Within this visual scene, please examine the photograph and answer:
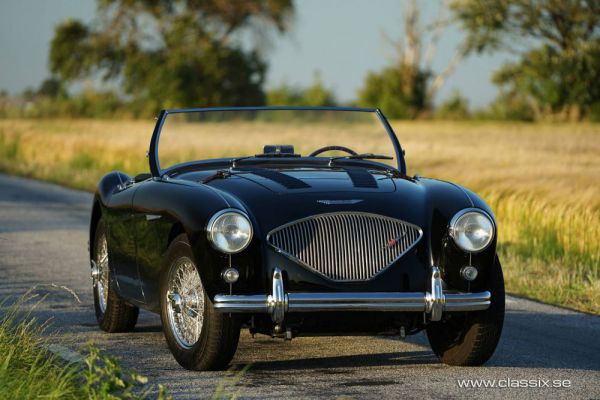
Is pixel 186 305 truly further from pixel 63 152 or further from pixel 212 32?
pixel 212 32

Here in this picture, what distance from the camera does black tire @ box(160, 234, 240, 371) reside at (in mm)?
6492

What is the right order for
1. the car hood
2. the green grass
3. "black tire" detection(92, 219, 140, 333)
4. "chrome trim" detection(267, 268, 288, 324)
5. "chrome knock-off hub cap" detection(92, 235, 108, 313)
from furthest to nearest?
"chrome knock-off hub cap" detection(92, 235, 108, 313) < "black tire" detection(92, 219, 140, 333) < the car hood < "chrome trim" detection(267, 268, 288, 324) < the green grass

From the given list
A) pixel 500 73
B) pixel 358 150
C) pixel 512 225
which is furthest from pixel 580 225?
pixel 500 73

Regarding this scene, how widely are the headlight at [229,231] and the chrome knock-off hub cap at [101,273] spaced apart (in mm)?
2011

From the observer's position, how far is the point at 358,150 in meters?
8.38

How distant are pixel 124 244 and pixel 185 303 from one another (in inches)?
43.4

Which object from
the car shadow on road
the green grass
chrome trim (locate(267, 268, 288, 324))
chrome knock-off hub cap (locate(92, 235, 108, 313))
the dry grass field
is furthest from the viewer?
the dry grass field

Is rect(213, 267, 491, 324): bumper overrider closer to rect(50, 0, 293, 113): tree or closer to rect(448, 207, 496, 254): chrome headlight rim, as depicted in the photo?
rect(448, 207, 496, 254): chrome headlight rim

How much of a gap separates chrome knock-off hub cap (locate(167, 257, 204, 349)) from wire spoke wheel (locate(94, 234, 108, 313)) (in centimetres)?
156

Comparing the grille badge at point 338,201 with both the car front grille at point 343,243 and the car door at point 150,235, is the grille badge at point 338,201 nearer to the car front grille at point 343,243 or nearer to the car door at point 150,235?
the car front grille at point 343,243

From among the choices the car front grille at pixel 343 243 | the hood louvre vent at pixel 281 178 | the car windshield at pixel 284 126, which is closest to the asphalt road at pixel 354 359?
the car front grille at pixel 343 243

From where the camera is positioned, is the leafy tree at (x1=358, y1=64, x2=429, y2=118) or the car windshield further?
the leafy tree at (x1=358, y1=64, x2=429, y2=118)

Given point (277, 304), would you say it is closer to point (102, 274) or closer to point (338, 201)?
point (338, 201)

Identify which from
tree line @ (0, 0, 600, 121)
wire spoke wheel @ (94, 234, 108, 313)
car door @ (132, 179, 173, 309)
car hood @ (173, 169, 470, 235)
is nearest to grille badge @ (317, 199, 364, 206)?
car hood @ (173, 169, 470, 235)
